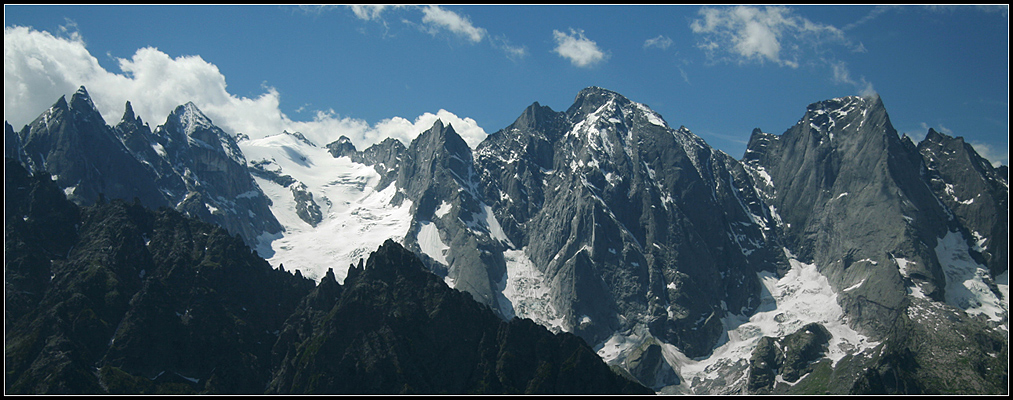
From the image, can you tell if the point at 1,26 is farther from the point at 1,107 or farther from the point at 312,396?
the point at 312,396

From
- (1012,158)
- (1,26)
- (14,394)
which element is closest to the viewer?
(1,26)

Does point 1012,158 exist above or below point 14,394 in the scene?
above

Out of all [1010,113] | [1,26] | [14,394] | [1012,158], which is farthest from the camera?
[14,394]

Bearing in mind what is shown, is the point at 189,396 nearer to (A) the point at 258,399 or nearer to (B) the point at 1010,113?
(A) the point at 258,399

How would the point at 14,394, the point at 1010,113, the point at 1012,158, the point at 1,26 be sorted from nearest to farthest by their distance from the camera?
the point at 1,26 < the point at 1010,113 < the point at 1012,158 < the point at 14,394

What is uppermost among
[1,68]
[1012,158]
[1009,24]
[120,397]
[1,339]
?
[1009,24]

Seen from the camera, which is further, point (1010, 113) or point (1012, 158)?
point (1012, 158)

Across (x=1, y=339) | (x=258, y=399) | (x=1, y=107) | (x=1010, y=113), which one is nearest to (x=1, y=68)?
(x=1, y=107)

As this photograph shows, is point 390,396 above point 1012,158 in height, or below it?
below

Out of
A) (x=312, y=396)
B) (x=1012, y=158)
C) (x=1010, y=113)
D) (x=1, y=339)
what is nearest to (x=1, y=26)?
(x=1, y=339)

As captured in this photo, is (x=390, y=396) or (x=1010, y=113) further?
(x=390, y=396)
